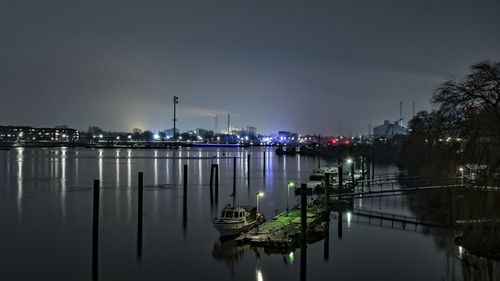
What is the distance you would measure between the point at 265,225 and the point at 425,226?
43.9ft

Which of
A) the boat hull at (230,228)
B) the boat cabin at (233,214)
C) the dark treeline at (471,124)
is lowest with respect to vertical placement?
the boat hull at (230,228)

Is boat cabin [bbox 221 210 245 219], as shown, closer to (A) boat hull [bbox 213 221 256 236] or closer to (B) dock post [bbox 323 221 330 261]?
(A) boat hull [bbox 213 221 256 236]

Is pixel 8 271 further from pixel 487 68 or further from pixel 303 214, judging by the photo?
pixel 487 68

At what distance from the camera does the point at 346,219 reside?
44781 mm

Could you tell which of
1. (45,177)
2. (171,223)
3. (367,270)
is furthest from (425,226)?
(45,177)

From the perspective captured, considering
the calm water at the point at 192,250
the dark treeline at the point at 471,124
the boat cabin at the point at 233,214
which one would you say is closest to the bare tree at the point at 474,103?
the dark treeline at the point at 471,124

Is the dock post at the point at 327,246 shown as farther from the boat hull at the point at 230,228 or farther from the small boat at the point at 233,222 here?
the boat hull at the point at 230,228

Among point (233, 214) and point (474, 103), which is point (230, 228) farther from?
point (474, 103)

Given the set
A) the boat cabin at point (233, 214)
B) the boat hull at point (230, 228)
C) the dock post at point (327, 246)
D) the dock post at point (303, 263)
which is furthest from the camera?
the boat cabin at point (233, 214)

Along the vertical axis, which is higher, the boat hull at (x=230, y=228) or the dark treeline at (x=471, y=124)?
the dark treeline at (x=471, y=124)

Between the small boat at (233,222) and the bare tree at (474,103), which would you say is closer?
the bare tree at (474,103)

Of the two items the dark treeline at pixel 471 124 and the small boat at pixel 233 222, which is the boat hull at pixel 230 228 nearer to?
the small boat at pixel 233 222

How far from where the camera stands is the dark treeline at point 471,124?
24.7 meters

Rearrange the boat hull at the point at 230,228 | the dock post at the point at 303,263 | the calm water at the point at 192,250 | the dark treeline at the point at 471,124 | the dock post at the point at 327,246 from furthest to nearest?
the boat hull at the point at 230,228 < the dock post at the point at 327,246 < the calm water at the point at 192,250 < the dock post at the point at 303,263 < the dark treeline at the point at 471,124
